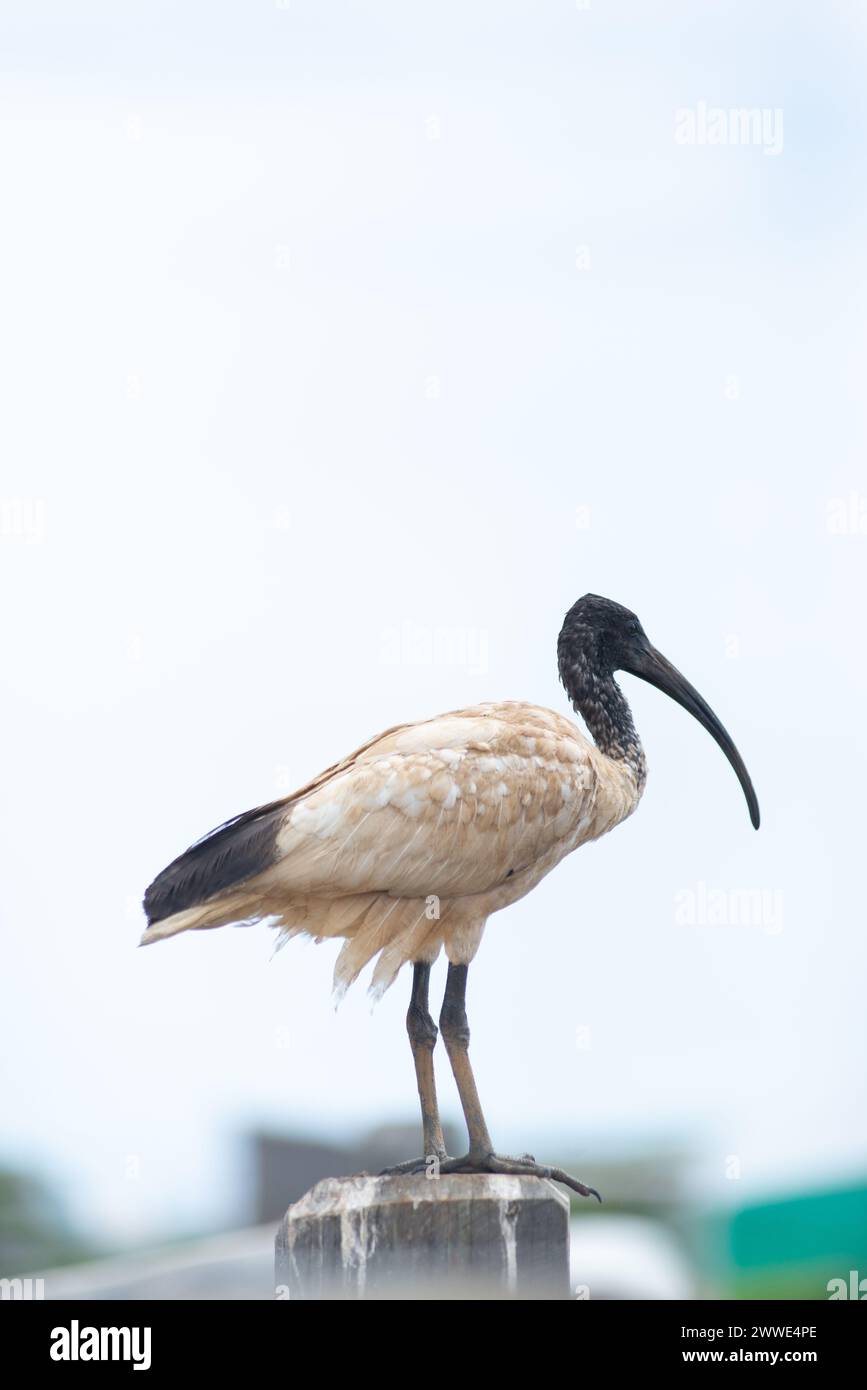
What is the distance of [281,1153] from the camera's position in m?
35.0

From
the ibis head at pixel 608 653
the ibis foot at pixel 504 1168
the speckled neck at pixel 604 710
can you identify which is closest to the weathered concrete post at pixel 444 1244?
the ibis foot at pixel 504 1168

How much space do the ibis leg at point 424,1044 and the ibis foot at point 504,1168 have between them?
0.62 ft

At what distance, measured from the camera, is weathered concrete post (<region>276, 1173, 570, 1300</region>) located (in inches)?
319

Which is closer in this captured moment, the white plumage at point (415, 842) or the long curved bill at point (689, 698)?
the white plumage at point (415, 842)

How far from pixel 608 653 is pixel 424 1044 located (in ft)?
7.98

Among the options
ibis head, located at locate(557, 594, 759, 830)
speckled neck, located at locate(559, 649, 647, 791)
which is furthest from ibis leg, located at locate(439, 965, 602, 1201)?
ibis head, located at locate(557, 594, 759, 830)

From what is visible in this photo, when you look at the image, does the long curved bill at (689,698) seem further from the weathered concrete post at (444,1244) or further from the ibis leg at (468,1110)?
the weathered concrete post at (444,1244)

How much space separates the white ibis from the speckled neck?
681 mm

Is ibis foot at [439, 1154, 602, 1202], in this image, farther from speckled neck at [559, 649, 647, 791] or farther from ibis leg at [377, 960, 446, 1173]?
speckled neck at [559, 649, 647, 791]

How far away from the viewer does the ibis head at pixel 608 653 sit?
10745 mm

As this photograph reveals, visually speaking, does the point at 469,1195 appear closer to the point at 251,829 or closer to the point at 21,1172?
the point at 251,829
